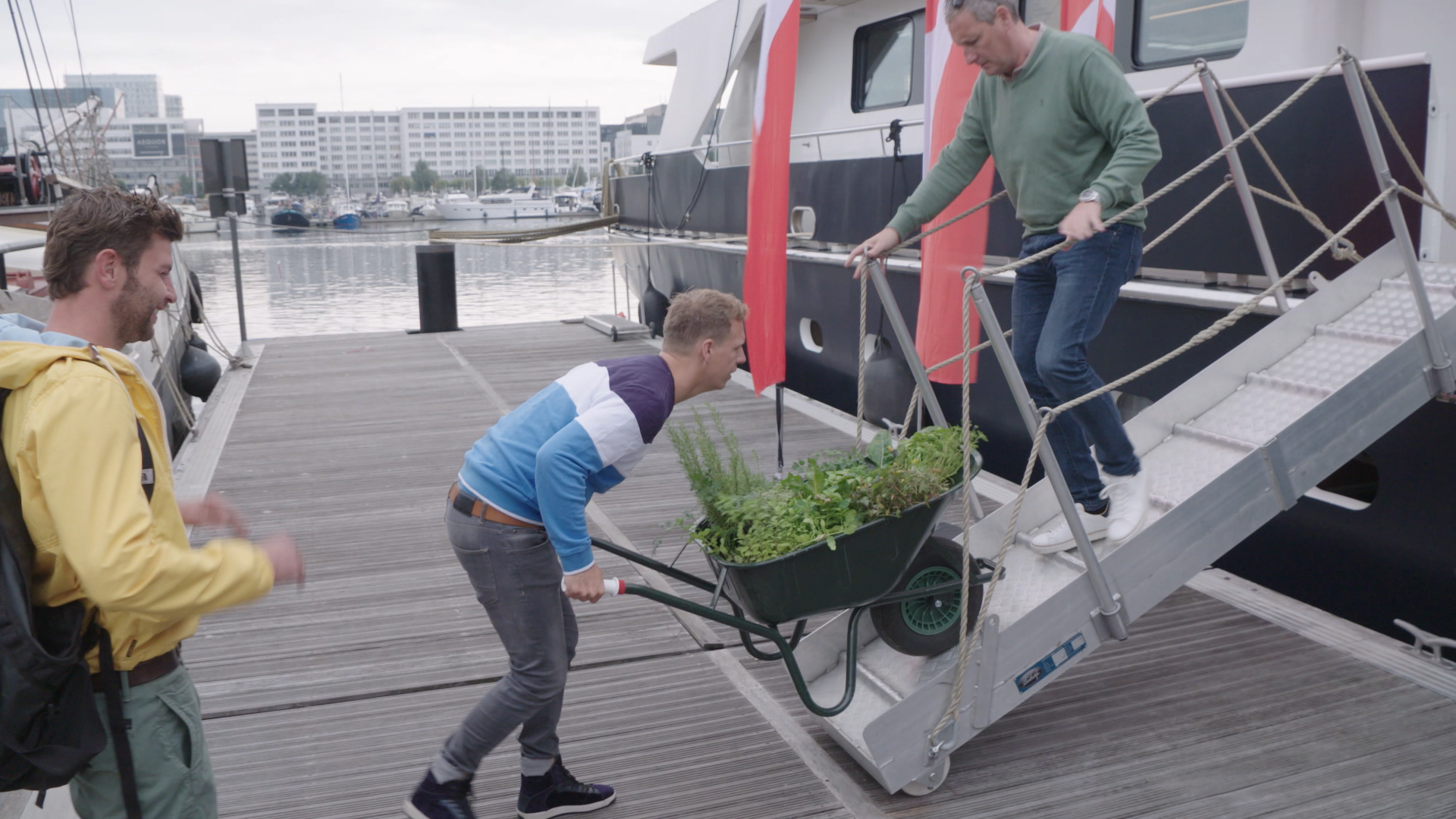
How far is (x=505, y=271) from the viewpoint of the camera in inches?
1387

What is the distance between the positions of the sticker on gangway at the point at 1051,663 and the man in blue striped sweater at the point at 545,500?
1.27 meters

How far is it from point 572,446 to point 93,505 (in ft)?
3.60

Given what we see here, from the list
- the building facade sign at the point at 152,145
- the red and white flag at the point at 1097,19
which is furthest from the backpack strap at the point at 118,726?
the building facade sign at the point at 152,145

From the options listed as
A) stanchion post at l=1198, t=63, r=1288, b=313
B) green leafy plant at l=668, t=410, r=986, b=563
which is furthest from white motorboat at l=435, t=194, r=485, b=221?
green leafy plant at l=668, t=410, r=986, b=563

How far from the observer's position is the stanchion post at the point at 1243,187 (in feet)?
13.5

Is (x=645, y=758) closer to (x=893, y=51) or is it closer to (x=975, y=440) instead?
(x=975, y=440)

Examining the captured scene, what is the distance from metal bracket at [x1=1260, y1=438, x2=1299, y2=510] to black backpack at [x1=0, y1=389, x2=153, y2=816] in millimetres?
3032

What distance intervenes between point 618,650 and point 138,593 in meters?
2.83

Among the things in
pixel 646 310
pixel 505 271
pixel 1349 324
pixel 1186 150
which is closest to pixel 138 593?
pixel 1349 324

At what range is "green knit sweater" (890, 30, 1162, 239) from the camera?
3.36m

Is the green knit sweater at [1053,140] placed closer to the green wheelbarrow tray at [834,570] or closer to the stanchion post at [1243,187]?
the stanchion post at [1243,187]

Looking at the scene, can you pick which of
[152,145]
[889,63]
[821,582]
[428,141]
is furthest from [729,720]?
[428,141]

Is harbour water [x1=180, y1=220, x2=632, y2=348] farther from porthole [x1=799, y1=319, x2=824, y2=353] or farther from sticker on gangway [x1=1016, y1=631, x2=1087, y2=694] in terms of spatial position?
sticker on gangway [x1=1016, y1=631, x2=1087, y2=694]

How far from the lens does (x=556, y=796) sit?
316cm
